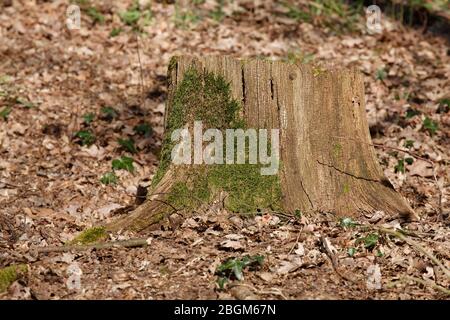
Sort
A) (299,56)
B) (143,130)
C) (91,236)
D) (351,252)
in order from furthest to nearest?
(299,56) → (143,130) → (91,236) → (351,252)

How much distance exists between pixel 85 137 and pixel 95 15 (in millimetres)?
3321

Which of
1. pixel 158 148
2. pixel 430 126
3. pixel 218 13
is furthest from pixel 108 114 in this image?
pixel 430 126

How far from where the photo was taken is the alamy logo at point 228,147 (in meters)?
4.71

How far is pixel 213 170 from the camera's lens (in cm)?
476

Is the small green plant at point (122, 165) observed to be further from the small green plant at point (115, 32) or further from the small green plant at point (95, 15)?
the small green plant at point (95, 15)

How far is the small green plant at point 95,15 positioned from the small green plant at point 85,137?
3.09 meters

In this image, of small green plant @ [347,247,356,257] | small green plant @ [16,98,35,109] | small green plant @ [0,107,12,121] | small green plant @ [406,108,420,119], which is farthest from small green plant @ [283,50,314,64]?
small green plant @ [347,247,356,257]

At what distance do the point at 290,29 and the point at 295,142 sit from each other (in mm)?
5196

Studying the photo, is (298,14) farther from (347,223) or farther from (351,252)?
(351,252)

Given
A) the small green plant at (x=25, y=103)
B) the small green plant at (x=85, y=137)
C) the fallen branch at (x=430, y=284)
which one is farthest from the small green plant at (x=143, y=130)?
the fallen branch at (x=430, y=284)

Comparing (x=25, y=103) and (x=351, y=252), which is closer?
(x=351, y=252)
